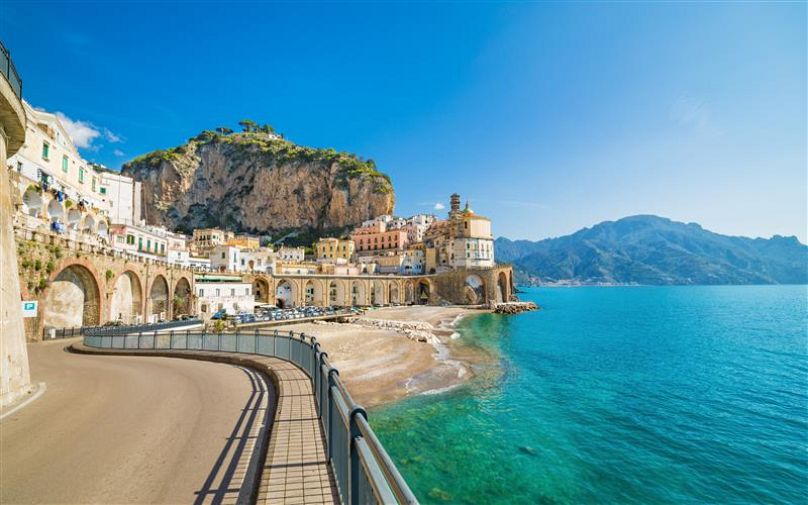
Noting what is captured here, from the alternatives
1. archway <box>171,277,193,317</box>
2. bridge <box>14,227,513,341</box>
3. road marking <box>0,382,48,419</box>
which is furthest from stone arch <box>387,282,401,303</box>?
road marking <box>0,382,48,419</box>

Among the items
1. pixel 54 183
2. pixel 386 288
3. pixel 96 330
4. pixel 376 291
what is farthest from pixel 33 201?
pixel 386 288

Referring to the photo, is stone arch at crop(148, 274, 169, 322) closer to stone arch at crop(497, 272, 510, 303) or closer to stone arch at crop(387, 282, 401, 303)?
stone arch at crop(387, 282, 401, 303)

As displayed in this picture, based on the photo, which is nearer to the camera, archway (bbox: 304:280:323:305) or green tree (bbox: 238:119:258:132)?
archway (bbox: 304:280:323:305)

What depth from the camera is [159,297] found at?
132ft

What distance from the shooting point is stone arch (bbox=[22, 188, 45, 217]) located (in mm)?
27812

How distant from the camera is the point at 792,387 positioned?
982 inches

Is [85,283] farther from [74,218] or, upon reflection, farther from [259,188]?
[259,188]

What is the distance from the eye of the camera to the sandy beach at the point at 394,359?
22484mm

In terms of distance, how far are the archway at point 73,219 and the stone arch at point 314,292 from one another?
41.3 metres

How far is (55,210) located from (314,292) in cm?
4625

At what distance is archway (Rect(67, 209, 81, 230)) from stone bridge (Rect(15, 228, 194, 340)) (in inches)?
277

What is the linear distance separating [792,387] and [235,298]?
61.5 metres

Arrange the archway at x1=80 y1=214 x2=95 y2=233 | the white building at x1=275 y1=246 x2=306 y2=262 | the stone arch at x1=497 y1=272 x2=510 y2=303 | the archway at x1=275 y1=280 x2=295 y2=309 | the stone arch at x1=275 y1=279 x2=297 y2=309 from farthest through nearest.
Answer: the white building at x1=275 y1=246 x2=306 y2=262 < the stone arch at x1=497 y1=272 x2=510 y2=303 < the archway at x1=275 y1=280 x2=295 y2=309 < the stone arch at x1=275 y1=279 x2=297 y2=309 < the archway at x1=80 y1=214 x2=95 y2=233

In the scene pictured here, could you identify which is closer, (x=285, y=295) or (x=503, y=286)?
(x=285, y=295)
